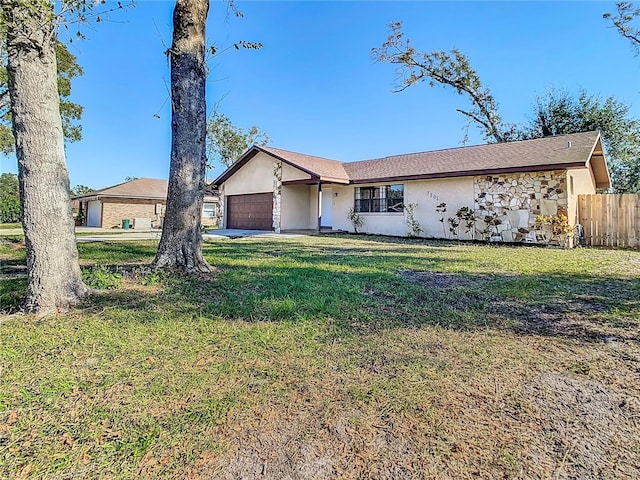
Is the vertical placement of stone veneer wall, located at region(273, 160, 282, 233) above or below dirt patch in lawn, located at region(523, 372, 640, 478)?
above

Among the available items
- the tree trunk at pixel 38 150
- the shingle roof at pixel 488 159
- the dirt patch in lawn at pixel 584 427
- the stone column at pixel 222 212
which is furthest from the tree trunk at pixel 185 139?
the stone column at pixel 222 212

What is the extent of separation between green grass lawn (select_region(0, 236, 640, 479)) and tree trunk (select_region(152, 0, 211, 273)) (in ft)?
3.89

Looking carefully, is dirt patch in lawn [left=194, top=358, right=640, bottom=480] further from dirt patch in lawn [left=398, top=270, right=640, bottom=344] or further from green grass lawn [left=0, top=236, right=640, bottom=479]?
dirt patch in lawn [left=398, top=270, right=640, bottom=344]

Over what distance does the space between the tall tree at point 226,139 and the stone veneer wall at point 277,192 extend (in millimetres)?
19252

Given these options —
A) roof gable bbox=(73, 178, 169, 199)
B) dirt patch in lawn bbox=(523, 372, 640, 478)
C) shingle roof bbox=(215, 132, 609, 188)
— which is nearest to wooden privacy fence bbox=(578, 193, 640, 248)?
shingle roof bbox=(215, 132, 609, 188)

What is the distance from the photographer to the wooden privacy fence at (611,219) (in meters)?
11.0

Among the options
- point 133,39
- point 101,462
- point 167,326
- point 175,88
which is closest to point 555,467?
point 101,462

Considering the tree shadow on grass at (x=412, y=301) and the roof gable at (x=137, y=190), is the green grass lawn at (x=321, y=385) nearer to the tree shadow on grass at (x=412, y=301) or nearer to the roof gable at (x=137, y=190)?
the tree shadow on grass at (x=412, y=301)

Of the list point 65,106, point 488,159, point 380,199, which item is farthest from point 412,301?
point 65,106

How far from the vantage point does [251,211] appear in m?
19.7

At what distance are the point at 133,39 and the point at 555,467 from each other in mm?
11224

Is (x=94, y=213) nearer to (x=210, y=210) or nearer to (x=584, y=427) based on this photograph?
(x=210, y=210)

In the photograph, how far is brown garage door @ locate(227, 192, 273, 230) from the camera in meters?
18.5

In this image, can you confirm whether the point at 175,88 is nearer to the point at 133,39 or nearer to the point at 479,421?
the point at 133,39
